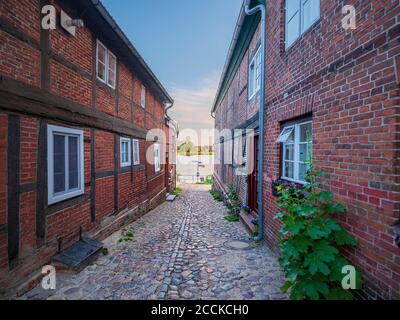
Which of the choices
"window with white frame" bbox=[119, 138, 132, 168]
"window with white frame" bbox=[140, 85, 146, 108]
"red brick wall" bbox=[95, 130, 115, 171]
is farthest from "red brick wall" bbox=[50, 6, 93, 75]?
"window with white frame" bbox=[140, 85, 146, 108]

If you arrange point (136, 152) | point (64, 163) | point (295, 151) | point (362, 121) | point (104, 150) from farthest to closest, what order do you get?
point (136, 152)
point (104, 150)
point (64, 163)
point (295, 151)
point (362, 121)

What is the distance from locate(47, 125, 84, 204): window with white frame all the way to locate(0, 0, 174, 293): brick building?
0.06 ft

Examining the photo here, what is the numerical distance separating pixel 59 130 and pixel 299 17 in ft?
14.5

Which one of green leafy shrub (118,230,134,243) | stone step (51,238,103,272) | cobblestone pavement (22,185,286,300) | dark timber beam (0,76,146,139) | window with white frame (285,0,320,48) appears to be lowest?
green leafy shrub (118,230,134,243)

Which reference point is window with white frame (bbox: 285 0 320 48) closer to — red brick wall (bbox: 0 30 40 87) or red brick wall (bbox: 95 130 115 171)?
red brick wall (bbox: 0 30 40 87)

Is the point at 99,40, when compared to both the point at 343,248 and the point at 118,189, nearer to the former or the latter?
the point at 118,189

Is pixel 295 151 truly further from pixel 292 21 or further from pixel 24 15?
pixel 24 15

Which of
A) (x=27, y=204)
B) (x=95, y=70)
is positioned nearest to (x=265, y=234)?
(x=27, y=204)

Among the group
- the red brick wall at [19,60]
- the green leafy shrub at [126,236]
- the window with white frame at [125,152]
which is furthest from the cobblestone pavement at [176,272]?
the red brick wall at [19,60]

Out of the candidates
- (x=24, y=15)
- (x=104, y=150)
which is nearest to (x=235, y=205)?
(x=104, y=150)

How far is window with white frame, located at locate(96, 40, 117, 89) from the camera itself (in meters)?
5.31

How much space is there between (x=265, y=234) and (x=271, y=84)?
318cm

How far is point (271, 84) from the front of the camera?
4656 mm

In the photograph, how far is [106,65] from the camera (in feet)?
18.5
